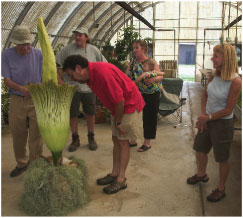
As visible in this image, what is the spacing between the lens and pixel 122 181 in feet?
9.90

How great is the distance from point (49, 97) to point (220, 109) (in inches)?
58.1

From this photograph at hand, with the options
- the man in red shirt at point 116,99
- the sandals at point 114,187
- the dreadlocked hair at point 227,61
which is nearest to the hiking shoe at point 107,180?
the man in red shirt at point 116,99

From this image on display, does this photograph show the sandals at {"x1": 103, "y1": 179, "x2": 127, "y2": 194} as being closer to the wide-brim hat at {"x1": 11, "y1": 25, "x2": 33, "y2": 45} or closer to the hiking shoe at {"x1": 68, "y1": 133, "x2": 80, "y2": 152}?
the hiking shoe at {"x1": 68, "y1": 133, "x2": 80, "y2": 152}

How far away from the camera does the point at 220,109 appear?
2619 mm

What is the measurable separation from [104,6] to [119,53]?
6142mm

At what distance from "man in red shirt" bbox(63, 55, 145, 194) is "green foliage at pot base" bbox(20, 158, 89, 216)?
424 mm

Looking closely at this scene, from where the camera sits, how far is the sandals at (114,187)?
2.93 meters

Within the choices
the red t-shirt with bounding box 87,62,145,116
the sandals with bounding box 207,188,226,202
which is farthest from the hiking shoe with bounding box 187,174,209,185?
the red t-shirt with bounding box 87,62,145,116

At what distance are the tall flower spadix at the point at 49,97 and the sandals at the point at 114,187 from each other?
0.74 m

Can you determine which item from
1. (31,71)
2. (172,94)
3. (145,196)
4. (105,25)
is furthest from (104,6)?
(145,196)

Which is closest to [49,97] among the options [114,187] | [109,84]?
[109,84]

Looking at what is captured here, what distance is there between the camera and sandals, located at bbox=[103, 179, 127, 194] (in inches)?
115

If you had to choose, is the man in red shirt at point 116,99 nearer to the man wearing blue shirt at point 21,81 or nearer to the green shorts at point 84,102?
the man wearing blue shirt at point 21,81

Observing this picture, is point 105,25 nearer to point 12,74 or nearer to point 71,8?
point 71,8
